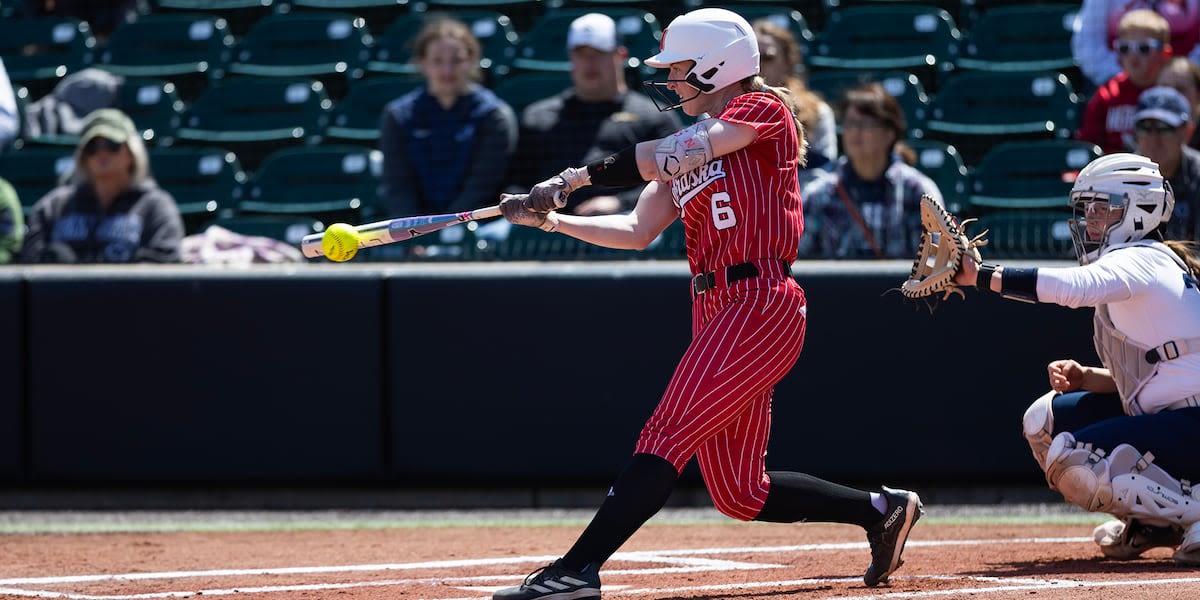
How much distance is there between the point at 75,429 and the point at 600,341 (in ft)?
8.15

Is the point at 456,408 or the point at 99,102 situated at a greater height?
the point at 99,102

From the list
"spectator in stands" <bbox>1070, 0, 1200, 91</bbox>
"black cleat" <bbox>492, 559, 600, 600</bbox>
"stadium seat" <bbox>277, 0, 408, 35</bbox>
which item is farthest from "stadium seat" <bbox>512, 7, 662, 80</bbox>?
"black cleat" <bbox>492, 559, 600, 600</bbox>

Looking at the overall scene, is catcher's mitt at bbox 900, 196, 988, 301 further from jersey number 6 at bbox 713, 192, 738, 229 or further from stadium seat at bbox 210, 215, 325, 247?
stadium seat at bbox 210, 215, 325, 247

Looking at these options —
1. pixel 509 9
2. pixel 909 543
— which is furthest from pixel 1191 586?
pixel 509 9

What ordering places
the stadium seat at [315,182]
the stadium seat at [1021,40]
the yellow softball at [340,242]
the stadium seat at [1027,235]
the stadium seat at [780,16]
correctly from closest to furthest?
the yellow softball at [340,242] → the stadium seat at [1027,235] → the stadium seat at [315,182] → the stadium seat at [1021,40] → the stadium seat at [780,16]

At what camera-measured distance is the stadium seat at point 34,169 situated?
852 cm

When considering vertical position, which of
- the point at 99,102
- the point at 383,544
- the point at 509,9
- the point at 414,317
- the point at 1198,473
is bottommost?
the point at 383,544

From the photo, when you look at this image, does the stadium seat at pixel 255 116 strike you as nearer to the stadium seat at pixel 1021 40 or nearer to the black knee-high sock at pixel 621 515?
the stadium seat at pixel 1021 40

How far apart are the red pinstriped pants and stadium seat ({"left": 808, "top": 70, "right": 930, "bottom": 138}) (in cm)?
400

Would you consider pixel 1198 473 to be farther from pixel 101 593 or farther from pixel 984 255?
pixel 101 593

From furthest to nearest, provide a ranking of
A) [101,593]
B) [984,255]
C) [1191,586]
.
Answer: [984,255]
[101,593]
[1191,586]

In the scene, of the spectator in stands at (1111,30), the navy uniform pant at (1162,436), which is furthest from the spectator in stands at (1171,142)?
the navy uniform pant at (1162,436)

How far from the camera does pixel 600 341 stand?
6891mm

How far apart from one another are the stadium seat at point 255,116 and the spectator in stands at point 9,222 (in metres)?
1.37
